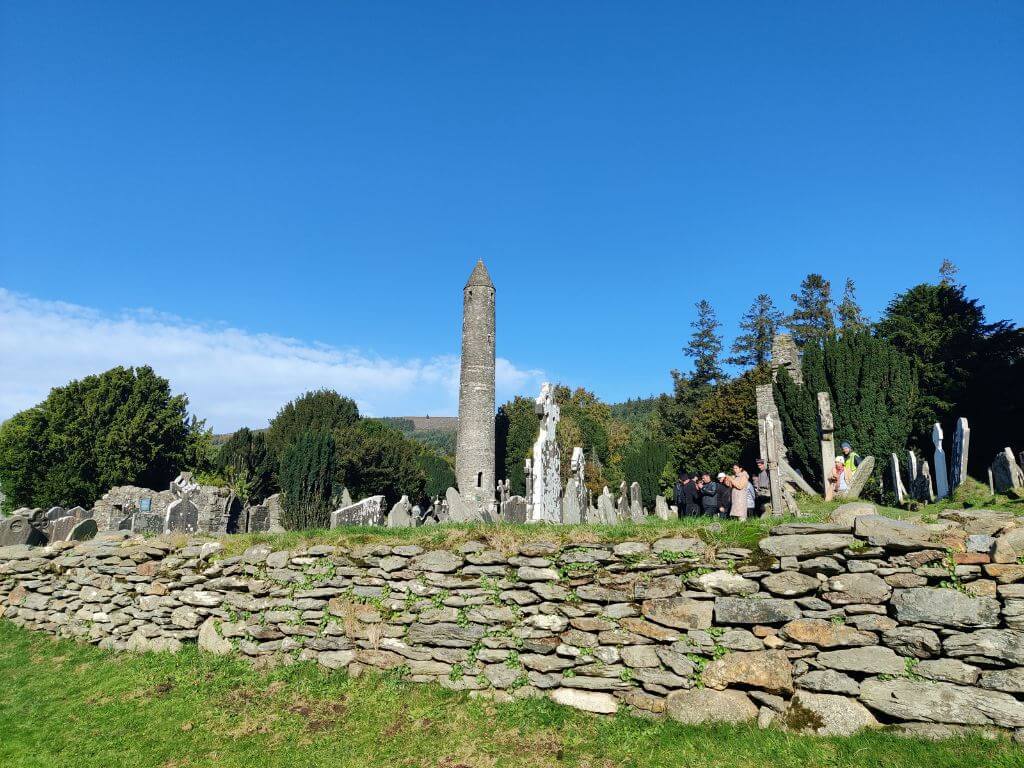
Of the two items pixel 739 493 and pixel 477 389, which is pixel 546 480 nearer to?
pixel 739 493

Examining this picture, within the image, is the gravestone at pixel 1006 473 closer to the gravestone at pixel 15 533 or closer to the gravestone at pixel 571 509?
the gravestone at pixel 571 509

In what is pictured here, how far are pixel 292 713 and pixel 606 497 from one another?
362 inches

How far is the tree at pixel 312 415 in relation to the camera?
136 ft

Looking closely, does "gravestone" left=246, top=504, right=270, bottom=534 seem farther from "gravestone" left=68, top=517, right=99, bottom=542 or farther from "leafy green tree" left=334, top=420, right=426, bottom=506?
"leafy green tree" left=334, top=420, right=426, bottom=506

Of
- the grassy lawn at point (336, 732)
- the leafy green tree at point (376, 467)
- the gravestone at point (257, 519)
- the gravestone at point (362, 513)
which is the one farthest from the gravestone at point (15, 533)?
the leafy green tree at point (376, 467)

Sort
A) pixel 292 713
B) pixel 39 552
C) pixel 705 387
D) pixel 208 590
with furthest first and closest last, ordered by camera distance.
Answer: pixel 705 387 → pixel 39 552 → pixel 208 590 → pixel 292 713

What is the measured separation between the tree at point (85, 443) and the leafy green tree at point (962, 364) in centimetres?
3878

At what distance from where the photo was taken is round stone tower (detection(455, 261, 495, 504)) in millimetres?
28406

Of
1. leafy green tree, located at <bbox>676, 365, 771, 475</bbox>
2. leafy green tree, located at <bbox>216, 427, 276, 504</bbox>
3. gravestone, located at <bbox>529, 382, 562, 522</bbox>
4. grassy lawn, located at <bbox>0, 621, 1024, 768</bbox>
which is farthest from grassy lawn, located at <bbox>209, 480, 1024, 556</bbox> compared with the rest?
leafy green tree, located at <bbox>216, 427, 276, 504</bbox>

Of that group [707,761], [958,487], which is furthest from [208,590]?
[958,487]

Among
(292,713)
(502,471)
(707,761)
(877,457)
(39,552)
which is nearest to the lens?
(707,761)

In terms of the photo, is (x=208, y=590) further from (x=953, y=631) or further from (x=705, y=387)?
(x=705, y=387)

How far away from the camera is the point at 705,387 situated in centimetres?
5166

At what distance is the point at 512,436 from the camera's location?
4338cm
